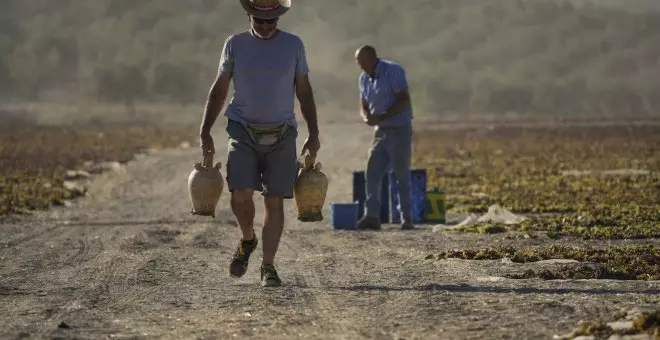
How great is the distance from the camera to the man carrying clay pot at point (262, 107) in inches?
441

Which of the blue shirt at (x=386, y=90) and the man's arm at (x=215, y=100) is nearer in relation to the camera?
the man's arm at (x=215, y=100)

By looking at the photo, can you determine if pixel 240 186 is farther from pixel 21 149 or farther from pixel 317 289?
pixel 21 149

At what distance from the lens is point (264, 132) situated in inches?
444

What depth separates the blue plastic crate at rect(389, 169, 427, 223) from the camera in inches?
758

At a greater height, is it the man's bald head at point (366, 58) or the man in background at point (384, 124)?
the man's bald head at point (366, 58)

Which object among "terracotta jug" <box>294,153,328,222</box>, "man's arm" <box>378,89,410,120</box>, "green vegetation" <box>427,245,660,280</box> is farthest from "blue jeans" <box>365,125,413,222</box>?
"terracotta jug" <box>294,153,328,222</box>

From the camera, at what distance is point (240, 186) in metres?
11.3

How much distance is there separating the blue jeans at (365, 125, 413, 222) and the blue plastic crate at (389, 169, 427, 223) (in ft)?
3.08

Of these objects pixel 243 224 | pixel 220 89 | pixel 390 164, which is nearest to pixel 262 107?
pixel 220 89

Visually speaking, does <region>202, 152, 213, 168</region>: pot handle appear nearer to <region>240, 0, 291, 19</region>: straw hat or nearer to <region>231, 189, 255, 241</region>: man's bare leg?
<region>231, 189, 255, 241</region>: man's bare leg

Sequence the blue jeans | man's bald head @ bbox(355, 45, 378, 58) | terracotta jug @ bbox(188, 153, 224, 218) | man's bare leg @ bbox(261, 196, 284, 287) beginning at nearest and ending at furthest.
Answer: man's bare leg @ bbox(261, 196, 284, 287) < terracotta jug @ bbox(188, 153, 224, 218) < man's bald head @ bbox(355, 45, 378, 58) < the blue jeans

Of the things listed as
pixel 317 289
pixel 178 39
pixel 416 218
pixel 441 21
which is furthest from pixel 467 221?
pixel 441 21

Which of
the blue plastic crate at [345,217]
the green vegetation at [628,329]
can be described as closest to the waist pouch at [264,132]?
the green vegetation at [628,329]

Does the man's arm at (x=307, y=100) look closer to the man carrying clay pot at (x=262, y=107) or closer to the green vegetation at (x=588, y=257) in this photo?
the man carrying clay pot at (x=262, y=107)
